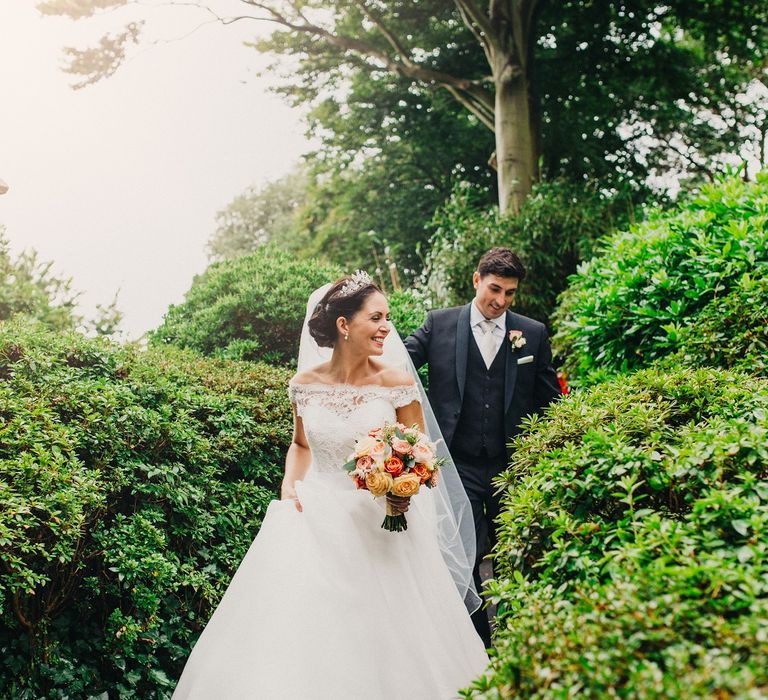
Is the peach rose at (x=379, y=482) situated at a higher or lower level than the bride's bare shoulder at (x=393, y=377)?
lower

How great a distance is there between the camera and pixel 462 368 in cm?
473

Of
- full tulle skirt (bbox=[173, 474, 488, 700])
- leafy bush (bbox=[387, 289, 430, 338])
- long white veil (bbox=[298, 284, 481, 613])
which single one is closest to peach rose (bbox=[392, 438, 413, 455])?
full tulle skirt (bbox=[173, 474, 488, 700])

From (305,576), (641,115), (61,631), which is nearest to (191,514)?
(61,631)

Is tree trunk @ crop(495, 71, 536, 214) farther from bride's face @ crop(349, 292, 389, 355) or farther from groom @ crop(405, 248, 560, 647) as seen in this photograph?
bride's face @ crop(349, 292, 389, 355)

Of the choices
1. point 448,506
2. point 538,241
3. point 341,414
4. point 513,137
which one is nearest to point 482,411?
point 448,506

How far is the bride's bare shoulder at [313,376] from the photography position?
4.29 m

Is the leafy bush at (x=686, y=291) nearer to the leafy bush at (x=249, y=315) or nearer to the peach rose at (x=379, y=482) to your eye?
the peach rose at (x=379, y=482)

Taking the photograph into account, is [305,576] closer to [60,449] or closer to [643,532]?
[60,449]

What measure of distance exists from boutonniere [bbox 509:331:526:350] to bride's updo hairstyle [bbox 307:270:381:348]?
1059 millimetres

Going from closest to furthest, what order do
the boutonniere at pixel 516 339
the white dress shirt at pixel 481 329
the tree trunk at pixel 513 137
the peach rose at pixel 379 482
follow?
the peach rose at pixel 379 482 → the boutonniere at pixel 516 339 → the white dress shirt at pixel 481 329 → the tree trunk at pixel 513 137

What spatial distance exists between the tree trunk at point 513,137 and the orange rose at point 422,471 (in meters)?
8.00

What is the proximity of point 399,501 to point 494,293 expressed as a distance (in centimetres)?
184

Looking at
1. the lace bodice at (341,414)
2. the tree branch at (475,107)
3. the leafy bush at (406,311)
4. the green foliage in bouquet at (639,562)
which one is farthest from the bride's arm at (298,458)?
the tree branch at (475,107)

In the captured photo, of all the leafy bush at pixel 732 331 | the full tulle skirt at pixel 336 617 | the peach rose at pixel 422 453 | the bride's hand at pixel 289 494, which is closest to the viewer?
the full tulle skirt at pixel 336 617
